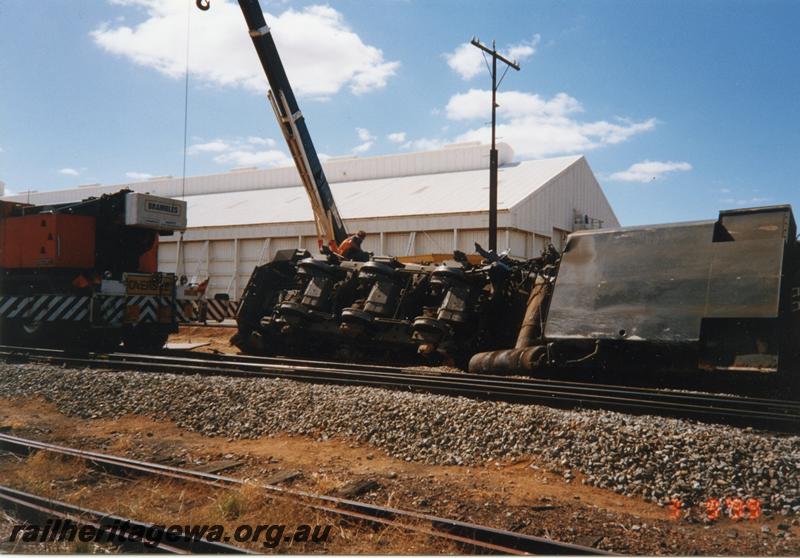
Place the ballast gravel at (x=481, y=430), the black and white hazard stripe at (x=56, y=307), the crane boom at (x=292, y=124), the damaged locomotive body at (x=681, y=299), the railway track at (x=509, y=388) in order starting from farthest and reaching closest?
the crane boom at (x=292, y=124) → the black and white hazard stripe at (x=56, y=307) → the damaged locomotive body at (x=681, y=299) → the railway track at (x=509, y=388) → the ballast gravel at (x=481, y=430)

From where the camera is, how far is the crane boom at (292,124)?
49.4ft

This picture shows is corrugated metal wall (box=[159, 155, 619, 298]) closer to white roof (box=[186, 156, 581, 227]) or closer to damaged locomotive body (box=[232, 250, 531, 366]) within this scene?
white roof (box=[186, 156, 581, 227])

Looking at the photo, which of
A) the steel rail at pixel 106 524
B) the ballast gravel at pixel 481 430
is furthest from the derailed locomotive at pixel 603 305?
the steel rail at pixel 106 524

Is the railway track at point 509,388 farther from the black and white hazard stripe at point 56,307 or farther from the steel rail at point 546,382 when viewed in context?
the black and white hazard stripe at point 56,307

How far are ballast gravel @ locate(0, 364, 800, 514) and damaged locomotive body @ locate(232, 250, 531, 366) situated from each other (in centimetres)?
290

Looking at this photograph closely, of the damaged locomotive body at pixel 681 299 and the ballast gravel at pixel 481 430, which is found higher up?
the damaged locomotive body at pixel 681 299

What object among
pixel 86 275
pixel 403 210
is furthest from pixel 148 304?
pixel 403 210

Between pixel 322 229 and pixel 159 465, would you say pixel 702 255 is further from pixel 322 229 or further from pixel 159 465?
pixel 322 229

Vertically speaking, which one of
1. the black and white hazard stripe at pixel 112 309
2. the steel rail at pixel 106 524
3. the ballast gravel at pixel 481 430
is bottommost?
the steel rail at pixel 106 524

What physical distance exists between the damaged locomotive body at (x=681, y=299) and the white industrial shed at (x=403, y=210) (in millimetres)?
14567

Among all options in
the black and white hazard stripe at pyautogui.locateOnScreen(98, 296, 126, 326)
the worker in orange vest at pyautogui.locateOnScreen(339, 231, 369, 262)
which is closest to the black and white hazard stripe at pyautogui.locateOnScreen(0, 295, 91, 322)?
the black and white hazard stripe at pyautogui.locateOnScreen(98, 296, 126, 326)

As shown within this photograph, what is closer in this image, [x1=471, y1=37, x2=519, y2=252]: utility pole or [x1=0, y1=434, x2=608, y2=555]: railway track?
[x1=0, y1=434, x2=608, y2=555]: railway track

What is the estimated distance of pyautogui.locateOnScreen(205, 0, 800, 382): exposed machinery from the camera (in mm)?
6824

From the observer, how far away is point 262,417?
6941mm
